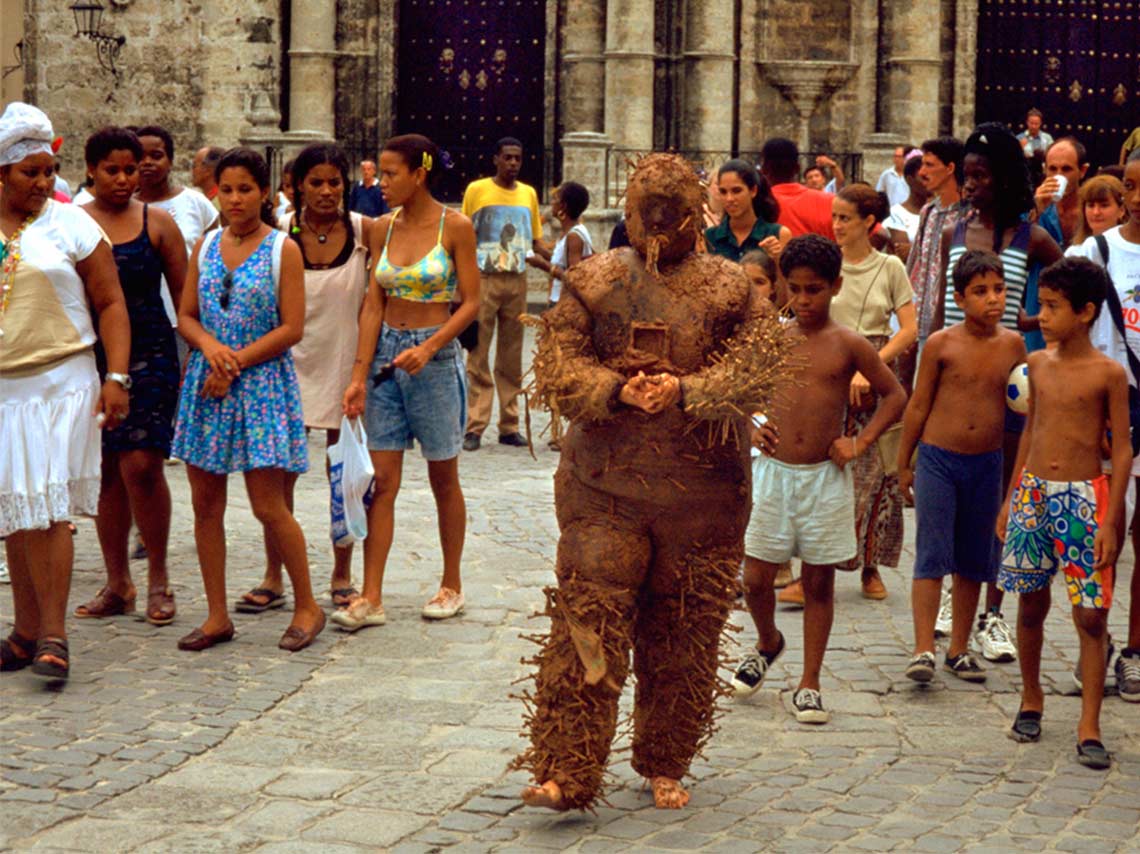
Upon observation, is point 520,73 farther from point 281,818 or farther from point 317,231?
point 281,818

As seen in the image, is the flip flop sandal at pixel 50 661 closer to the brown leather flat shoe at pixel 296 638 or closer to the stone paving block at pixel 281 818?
the brown leather flat shoe at pixel 296 638

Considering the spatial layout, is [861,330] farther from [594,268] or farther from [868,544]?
[594,268]

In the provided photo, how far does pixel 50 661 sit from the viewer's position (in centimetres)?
724

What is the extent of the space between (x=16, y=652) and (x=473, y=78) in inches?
751

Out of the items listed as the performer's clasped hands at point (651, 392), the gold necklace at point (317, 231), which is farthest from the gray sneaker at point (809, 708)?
the gold necklace at point (317, 231)

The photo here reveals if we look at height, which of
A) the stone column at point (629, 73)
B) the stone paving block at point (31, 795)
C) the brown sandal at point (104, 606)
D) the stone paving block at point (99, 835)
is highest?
the stone column at point (629, 73)

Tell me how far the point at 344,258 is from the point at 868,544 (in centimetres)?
266

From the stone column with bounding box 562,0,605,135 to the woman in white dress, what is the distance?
58.0 feet

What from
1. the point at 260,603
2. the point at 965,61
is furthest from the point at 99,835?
the point at 965,61

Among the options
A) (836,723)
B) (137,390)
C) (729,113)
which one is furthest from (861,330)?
(729,113)

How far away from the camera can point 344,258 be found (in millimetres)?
8656

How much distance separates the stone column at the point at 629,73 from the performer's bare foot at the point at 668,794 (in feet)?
61.7

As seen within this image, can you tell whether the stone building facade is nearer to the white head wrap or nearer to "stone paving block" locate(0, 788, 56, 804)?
the white head wrap

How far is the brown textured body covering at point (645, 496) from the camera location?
5758mm
